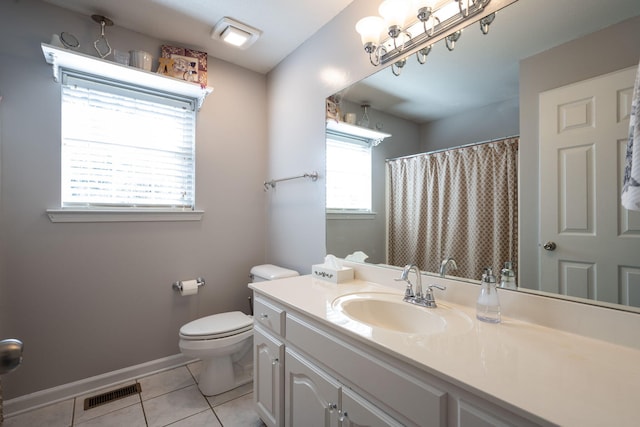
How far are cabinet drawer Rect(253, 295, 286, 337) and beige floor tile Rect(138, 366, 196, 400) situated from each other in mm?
970

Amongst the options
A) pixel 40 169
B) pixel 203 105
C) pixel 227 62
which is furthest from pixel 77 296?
pixel 227 62

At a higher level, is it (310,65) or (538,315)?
(310,65)

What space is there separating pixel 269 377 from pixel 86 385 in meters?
1.38

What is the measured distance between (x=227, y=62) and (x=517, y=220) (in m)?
2.39

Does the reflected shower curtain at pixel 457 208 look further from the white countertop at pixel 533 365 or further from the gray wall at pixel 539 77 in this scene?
the white countertop at pixel 533 365

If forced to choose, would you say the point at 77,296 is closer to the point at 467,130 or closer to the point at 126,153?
the point at 126,153

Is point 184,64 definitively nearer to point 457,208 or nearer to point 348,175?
point 348,175

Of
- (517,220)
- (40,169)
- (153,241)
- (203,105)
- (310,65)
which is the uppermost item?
(310,65)

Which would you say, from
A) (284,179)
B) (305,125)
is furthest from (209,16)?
(284,179)

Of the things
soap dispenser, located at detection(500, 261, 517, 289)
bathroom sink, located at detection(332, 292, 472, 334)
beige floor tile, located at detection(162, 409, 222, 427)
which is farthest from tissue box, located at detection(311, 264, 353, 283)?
beige floor tile, located at detection(162, 409, 222, 427)

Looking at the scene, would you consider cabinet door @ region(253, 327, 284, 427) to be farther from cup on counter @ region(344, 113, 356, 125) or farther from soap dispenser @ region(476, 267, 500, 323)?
cup on counter @ region(344, 113, 356, 125)

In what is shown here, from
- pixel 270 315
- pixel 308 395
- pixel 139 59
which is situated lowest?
pixel 308 395

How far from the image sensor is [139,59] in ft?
6.23

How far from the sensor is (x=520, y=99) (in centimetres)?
106
